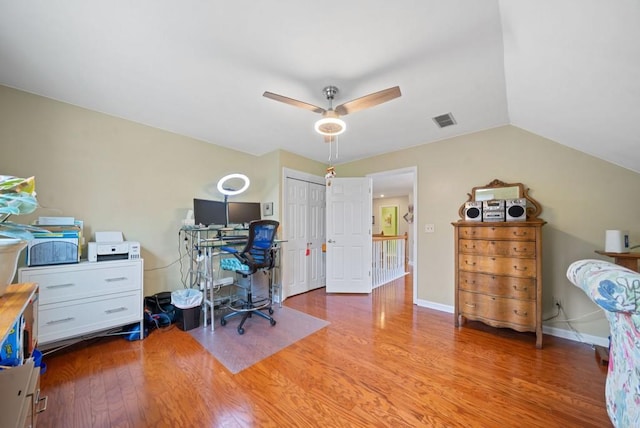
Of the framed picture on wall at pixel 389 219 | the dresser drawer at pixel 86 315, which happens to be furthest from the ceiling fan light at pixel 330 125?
the framed picture on wall at pixel 389 219

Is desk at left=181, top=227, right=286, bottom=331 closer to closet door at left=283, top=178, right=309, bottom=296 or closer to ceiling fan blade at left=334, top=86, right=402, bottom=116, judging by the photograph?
closet door at left=283, top=178, right=309, bottom=296

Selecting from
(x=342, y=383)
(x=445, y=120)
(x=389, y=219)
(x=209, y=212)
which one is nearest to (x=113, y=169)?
(x=209, y=212)

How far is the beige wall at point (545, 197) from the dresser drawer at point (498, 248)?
0.49 m

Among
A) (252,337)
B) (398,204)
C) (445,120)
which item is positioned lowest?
(252,337)

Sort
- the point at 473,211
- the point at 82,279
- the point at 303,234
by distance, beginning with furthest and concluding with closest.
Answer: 1. the point at 303,234
2. the point at 473,211
3. the point at 82,279

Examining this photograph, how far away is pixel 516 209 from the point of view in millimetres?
2445

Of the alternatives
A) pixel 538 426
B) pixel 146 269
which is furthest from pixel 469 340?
pixel 146 269

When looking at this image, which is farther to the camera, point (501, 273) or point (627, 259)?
point (501, 273)

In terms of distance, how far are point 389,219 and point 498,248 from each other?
572cm

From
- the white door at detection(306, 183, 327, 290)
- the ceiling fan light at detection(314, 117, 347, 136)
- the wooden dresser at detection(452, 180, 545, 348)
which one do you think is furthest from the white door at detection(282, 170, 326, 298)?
the wooden dresser at detection(452, 180, 545, 348)

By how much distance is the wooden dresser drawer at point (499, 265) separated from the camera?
230 cm

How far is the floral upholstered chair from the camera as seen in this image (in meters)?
1.01

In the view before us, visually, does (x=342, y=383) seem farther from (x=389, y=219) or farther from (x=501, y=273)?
(x=389, y=219)

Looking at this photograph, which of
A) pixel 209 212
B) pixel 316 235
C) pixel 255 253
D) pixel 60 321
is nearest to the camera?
pixel 60 321
